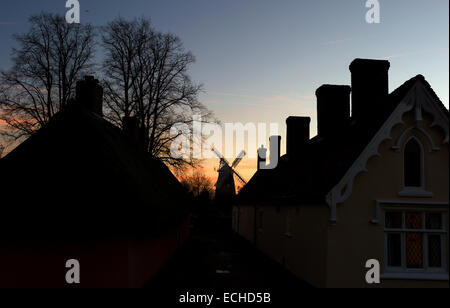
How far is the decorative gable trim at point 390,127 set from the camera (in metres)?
12.5

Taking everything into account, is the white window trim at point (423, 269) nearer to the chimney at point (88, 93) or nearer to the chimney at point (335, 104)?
the chimney at point (335, 104)

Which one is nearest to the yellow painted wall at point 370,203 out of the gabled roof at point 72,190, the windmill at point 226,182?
the gabled roof at point 72,190

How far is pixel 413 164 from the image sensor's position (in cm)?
1291

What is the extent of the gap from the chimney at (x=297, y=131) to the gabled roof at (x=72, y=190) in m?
14.3

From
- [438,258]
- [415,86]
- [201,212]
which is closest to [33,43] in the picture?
[415,86]

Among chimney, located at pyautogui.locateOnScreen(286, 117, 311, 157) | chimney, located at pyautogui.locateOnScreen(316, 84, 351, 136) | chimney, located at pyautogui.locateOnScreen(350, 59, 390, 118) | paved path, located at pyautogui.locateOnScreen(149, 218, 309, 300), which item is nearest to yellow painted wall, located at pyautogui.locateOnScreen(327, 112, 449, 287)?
paved path, located at pyautogui.locateOnScreen(149, 218, 309, 300)

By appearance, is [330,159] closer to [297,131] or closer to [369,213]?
[369,213]

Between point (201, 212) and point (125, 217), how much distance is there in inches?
1837

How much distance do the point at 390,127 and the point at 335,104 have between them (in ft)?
25.7

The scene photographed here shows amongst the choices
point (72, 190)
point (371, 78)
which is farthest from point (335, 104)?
point (72, 190)

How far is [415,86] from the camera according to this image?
1262 centimetres

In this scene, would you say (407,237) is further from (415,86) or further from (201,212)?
(201,212)

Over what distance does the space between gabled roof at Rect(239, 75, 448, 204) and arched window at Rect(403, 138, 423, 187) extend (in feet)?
4.06
